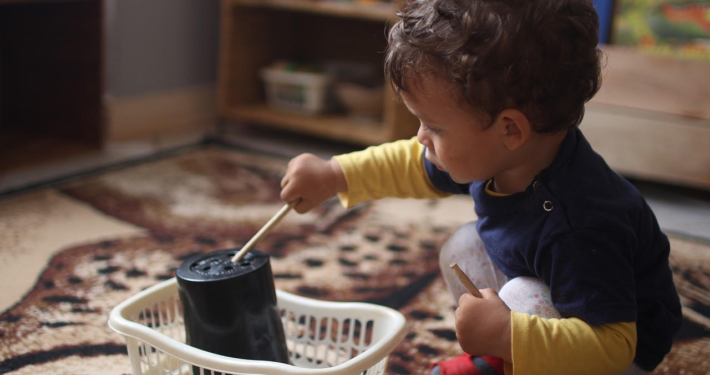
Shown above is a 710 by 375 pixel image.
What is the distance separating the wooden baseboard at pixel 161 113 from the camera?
1.83 meters

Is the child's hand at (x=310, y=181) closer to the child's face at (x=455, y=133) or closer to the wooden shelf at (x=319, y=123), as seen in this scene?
the child's face at (x=455, y=133)

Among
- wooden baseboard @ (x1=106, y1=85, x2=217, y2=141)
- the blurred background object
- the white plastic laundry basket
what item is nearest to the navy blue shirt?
the white plastic laundry basket

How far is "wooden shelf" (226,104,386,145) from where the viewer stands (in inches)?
69.7

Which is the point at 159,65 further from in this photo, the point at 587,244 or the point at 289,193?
the point at 587,244

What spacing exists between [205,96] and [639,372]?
1630 mm

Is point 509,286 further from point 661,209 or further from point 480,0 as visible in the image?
point 661,209

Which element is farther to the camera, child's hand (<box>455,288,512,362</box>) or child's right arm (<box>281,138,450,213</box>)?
child's right arm (<box>281,138,450,213</box>)

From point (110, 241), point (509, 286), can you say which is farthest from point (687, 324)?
point (110, 241)

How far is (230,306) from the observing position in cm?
70

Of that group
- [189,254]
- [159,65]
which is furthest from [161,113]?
[189,254]

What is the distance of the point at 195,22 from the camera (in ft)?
6.58

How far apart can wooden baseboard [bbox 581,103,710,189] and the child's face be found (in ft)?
3.24

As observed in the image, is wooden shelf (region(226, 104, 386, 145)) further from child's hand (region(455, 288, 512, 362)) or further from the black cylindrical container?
child's hand (region(455, 288, 512, 362))

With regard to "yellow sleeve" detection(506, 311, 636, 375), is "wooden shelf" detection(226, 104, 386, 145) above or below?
below
